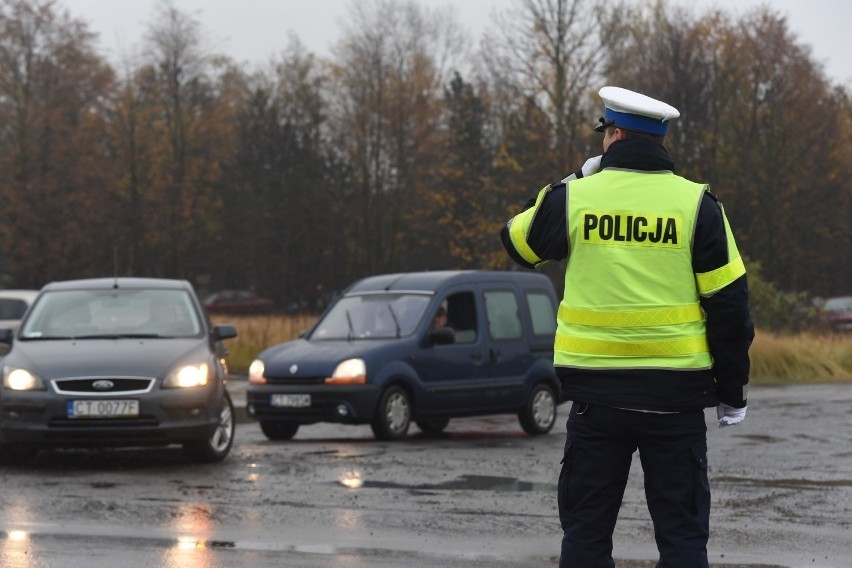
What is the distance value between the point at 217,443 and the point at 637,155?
328 inches

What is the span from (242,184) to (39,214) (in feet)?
35.2

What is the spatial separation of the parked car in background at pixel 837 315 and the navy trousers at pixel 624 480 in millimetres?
31369

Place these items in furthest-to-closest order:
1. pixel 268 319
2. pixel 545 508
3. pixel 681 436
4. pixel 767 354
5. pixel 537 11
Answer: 1. pixel 537 11
2. pixel 268 319
3. pixel 767 354
4. pixel 545 508
5. pixel 681 436

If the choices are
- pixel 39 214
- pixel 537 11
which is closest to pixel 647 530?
pixel 537 11

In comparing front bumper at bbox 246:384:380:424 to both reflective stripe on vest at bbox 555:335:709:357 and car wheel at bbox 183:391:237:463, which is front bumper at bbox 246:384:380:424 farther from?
reflective stripe on vest at bbox 555:335:709:357

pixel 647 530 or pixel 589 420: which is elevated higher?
pixel 589 420

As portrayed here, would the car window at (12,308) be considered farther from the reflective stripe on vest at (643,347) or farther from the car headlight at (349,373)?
the reflective stripe on vest at (643,347)

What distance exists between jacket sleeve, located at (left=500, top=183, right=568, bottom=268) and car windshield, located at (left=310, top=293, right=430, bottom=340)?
10.8 m

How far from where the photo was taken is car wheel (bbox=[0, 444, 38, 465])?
12836mm

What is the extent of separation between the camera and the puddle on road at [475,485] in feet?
35.6

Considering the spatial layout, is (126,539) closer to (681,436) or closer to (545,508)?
(545,508)

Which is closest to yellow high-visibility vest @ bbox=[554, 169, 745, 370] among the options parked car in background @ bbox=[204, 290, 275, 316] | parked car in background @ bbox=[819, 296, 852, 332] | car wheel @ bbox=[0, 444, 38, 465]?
car wheel @ bbox=[0, 444, 38, 465]

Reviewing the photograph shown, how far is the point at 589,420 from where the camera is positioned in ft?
16.6

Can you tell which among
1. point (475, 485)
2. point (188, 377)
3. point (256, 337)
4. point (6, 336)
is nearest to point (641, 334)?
point (475, 485)
